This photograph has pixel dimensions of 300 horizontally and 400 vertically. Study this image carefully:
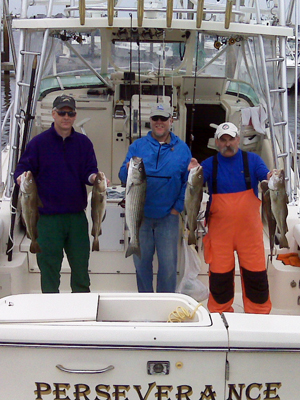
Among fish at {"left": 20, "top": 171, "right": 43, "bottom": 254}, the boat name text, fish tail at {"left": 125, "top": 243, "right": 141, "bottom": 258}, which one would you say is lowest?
the boat name text

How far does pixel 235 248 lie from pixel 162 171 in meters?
0.79

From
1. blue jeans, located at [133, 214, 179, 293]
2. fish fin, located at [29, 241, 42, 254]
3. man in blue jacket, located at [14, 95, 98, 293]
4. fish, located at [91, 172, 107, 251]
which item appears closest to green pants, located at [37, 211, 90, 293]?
man in blue jacket, located at [14, 95, 98, 293]

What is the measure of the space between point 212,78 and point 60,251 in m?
4.13

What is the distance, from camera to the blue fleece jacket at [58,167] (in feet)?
11.6

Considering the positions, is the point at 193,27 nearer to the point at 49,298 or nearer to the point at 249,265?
the point at 249,265

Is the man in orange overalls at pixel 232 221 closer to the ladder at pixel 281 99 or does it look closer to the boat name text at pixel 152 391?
the ladder at pixel 281 99

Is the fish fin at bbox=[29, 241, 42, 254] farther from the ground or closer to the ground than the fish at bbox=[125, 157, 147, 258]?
closer to the ground

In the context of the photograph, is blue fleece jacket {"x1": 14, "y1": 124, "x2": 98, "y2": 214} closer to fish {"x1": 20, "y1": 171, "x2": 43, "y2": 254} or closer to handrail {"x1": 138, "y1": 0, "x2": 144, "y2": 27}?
fish {"x1": 20, "y1": 171, "x2": 43, "y2": 254}

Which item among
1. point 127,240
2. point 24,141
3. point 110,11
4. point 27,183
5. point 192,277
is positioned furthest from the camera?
point 127,240

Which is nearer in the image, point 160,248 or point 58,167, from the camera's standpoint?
point 58,167

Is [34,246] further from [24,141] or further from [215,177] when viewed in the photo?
[215,177]

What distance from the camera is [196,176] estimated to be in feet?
10.7

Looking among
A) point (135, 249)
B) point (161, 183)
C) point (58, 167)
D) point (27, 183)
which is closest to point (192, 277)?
point (135, 249)

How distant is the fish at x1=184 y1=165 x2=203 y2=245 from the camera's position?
3246 millimetres
